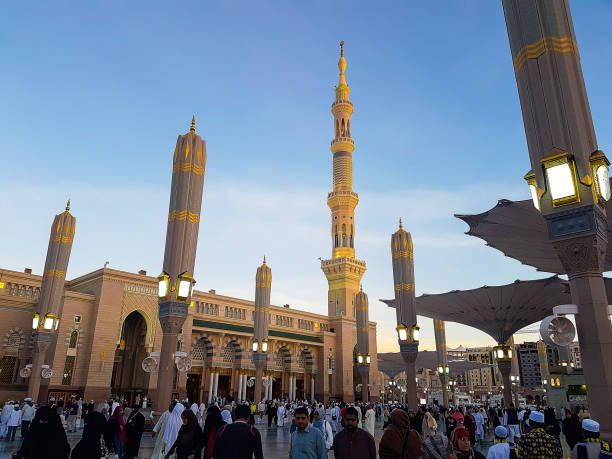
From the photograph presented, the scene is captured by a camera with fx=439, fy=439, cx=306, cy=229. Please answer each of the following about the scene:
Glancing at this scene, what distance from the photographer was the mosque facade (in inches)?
1202

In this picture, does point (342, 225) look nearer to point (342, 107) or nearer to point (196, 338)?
point (342, 107)

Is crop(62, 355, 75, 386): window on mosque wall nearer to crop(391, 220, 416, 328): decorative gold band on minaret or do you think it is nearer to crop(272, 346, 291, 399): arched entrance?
crop(272, 346, 291, 399): arched entrance

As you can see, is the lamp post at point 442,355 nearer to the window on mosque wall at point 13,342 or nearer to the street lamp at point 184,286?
the street lamp at point 184,286

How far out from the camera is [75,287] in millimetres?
36094

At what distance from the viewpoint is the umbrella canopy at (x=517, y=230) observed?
14538mm

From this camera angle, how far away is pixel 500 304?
25.7 meters

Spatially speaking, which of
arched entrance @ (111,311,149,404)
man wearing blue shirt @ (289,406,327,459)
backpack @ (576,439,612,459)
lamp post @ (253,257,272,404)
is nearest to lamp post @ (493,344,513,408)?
lamp post @ (253,257,272,404)

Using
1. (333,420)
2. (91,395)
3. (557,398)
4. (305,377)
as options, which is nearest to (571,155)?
(333,420)

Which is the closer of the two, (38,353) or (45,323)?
(38,353)

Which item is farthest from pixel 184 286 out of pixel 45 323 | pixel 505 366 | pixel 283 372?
pixel 283 372

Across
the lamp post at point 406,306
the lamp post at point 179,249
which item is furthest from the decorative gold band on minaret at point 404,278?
the lamp post at point 179,249

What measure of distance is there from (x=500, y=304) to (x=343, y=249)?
3051 centimetres

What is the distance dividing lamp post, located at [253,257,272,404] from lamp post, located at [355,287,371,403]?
6311mm

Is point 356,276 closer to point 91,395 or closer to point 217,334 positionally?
point 217,334
